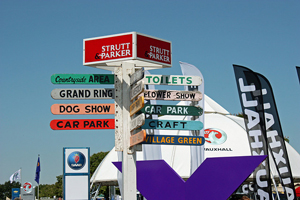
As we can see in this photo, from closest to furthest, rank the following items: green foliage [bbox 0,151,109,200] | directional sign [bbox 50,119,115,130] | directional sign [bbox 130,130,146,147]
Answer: directional sign [bbox 130,130,146,147]
directional sign [bbox 50,119,115,130]
green foliage [bbox 0,151,109,200]

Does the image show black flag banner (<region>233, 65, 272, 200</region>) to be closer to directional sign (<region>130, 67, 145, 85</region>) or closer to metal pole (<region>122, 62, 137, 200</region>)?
metal pole (<region>122, 62, 137, 200</region>)

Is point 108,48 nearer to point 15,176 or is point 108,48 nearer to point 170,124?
point 170,124

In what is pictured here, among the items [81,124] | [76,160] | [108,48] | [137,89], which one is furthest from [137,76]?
[76,160]

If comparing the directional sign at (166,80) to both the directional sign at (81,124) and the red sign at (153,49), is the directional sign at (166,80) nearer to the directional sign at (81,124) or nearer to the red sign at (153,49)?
the red sign at (153,49)

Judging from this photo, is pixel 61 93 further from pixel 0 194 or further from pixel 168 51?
pixel 0 194

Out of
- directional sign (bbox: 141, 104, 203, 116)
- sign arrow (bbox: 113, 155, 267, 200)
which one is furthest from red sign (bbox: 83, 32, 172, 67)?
sign arrow (bbox: 113, 155, 267, 200)

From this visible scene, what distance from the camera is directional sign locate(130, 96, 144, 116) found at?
20.8 ft

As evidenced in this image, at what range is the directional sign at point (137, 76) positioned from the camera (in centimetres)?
648

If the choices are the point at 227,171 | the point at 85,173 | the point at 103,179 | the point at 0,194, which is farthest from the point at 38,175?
the point at 0,194

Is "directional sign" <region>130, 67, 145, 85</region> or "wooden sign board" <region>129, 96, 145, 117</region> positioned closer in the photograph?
"wooden sign board" <region>129, 96, 145, 117</region>

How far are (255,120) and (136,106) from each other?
20.7 feet

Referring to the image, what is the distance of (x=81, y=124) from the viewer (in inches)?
286

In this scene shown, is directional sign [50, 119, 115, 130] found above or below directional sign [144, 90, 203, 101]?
Result: below

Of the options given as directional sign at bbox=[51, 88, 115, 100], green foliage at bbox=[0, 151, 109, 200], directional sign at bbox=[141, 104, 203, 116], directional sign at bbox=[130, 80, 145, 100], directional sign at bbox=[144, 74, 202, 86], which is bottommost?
green foliage at bbox=[0, 151, 109, 200]
